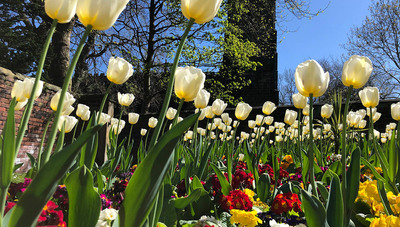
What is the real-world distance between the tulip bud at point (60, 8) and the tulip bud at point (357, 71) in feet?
2.43

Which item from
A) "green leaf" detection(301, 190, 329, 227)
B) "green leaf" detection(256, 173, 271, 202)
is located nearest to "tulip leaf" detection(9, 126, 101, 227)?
"green leaf" detection(301, 190, 329, 227)

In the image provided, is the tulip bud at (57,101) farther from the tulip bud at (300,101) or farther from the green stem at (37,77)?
the tulip bud at (300,101)

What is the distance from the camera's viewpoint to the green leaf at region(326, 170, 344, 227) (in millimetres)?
724

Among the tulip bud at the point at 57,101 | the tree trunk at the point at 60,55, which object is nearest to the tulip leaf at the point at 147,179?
the tulip bud at the point at 57,101

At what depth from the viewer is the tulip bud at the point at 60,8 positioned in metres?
0.59

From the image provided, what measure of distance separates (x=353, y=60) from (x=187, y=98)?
507 mm

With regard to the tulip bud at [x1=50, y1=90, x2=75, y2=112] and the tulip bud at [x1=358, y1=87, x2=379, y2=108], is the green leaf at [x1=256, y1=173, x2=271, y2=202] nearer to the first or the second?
the tulip bud at [x1=358, y1=87, x2=379, y2=108]

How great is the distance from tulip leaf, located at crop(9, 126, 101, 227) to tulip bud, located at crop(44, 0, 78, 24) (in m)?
0.32

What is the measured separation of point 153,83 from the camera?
546 inches

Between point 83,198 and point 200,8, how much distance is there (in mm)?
409

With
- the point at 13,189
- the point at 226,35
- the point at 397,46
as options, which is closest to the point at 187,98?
the point at 13,189

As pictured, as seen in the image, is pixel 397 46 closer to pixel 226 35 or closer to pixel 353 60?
pixel 226 35

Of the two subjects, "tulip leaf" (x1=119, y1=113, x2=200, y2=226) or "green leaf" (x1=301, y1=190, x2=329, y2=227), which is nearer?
"tulip leaf" (x1=119, y1=113, x2=200, y2=226)

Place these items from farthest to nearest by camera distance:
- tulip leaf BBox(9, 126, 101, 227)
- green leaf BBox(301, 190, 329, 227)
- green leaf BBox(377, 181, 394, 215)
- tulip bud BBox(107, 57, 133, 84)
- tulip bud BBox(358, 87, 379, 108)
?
tulip bud BBox(358, 87, 379, 108) < green leaf BBox(377, 181, 394, 215) < tulip bud BBox(107, 57, 133, 84) < green leaf BBox(301, 190, 329, 227) < tulip leaf BBox(9, 126, 101, 227)
